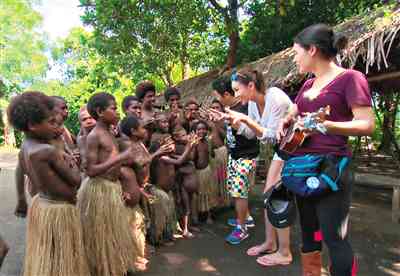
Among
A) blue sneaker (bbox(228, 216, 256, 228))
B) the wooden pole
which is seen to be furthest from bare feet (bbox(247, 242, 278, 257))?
the wooden pole

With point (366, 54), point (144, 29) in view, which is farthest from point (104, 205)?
point (144, 29)

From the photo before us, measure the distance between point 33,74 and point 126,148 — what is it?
1976 cm

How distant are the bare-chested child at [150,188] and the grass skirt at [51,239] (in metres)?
0.81

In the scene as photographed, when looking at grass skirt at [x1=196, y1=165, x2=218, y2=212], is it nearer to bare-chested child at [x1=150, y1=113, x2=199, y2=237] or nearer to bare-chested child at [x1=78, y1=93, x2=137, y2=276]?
bare-chested child at [x1=150, y1=113, x2=199, y2=237]

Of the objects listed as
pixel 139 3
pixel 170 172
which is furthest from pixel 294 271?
pixel 139 3

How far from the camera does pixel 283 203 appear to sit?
224cm

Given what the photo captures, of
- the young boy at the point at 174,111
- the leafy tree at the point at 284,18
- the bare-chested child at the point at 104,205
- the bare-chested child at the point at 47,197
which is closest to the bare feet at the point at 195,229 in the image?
the young boy at the point at 174,111

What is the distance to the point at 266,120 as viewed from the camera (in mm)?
2812

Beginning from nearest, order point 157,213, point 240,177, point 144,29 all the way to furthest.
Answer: point 157,213
point 240,177
point 144,29

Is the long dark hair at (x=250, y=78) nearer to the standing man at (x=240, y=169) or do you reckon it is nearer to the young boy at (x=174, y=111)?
the standing man at (x=240, y=169)

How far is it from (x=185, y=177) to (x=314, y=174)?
231 cm

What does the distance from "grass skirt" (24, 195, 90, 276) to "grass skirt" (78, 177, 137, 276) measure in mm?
264

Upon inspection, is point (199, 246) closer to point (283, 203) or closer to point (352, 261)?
point (283, 203)

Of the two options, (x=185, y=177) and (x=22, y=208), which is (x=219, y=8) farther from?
(x=22, y=208)
